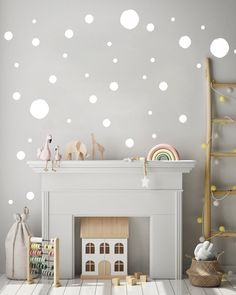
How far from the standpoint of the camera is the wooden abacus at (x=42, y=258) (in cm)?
443

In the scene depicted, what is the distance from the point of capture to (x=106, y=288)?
438 cm

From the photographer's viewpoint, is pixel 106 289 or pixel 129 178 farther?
pixel 129 178

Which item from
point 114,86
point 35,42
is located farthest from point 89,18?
point 114,86

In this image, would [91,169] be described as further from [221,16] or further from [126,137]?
[221,16]

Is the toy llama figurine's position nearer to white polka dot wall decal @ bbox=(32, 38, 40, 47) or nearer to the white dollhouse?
the white dollhouse

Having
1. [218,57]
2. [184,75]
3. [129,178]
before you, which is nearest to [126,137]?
[129,178]

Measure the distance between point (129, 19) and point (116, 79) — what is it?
50 cm

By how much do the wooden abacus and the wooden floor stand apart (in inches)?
3.0

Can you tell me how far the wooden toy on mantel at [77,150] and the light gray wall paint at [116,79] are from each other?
0.19m

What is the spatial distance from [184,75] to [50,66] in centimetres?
111

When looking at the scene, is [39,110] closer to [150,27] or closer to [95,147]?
[95,147]

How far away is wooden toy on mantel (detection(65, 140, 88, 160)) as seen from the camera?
4.69m

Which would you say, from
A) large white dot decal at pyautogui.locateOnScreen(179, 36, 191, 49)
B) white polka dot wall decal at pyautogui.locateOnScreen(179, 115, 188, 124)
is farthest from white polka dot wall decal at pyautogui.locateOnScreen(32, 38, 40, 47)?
white polka dot wall decal at pyautogui.locateOnScreen(179, 115, 188, 124)

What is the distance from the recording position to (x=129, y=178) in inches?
183
